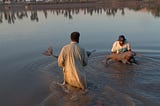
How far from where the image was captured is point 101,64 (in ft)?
37.7

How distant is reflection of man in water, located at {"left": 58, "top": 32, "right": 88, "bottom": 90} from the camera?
7395 mm

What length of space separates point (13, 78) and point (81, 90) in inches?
128

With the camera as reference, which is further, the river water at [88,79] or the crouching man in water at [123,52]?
the crouching man in water at [123,52]

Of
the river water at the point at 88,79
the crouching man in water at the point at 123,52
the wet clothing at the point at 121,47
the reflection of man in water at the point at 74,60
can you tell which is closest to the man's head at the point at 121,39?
the crouching man in water at the point at 123,52

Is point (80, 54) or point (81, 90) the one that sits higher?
point (80, 54)

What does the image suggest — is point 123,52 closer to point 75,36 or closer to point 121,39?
point 121,39

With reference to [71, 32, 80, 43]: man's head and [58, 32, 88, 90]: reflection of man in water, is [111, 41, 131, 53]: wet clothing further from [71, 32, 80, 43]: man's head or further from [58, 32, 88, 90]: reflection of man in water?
[71, 32, 80, 43]: man's head

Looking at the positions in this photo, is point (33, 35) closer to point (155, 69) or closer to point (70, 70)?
point (155, 69)

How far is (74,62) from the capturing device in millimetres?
7504

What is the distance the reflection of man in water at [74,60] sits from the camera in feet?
24.3

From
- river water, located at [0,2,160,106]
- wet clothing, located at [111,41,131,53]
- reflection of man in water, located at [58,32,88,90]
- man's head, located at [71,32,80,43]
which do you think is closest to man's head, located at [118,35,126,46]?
wet clothing, located at [111,41,131,53]

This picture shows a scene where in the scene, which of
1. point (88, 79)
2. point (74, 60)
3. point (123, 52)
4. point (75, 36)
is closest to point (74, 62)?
point (74, 60)

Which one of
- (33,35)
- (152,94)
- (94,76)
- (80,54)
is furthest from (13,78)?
(33,35)

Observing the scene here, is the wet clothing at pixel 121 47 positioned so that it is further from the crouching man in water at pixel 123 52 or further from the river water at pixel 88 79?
the river water at pixel 88 79
